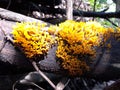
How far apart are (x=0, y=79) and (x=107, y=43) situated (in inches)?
58.6

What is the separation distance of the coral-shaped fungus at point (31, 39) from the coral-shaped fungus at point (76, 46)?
13cm

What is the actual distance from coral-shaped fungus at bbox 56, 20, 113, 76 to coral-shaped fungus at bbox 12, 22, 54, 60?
0.41 ft

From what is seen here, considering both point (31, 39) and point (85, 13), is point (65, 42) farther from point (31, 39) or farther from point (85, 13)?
point (85, 13)

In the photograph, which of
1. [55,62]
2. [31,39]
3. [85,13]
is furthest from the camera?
[85,13]

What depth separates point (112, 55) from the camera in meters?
2.23

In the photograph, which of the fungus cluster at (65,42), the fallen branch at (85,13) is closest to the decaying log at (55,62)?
A: the fungus cluster at (65,42)

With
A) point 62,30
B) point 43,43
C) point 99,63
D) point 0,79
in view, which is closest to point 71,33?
point 62,30

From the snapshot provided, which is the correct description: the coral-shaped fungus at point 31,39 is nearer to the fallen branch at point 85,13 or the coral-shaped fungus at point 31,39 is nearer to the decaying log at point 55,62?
the decaying log at point 55,62

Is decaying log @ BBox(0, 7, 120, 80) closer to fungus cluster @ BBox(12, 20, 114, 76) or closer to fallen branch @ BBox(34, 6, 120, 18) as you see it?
fungus cluster @ BBox(12, 20, 114, 76)

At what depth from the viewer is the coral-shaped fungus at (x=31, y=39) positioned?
6.70 feet

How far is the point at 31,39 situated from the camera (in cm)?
205

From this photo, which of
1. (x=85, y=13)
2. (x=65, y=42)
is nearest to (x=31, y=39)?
(x=65, y=42)

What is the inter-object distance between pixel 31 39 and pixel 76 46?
0.37 m

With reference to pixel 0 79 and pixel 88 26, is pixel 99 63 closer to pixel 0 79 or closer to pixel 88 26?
pixel 88 26
